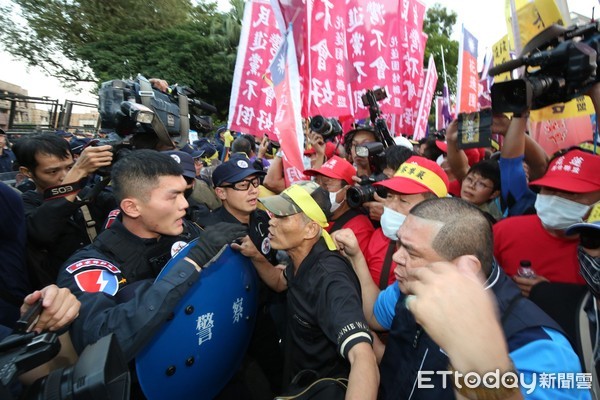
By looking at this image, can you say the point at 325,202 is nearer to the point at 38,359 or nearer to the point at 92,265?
the point at 92,265

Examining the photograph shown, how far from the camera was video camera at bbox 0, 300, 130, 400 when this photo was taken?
35.0 inches

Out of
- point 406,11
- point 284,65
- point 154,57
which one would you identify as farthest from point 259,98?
point 154,57

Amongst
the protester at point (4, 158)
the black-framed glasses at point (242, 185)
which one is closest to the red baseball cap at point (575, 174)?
the black-framed glasses at point (242, 185)

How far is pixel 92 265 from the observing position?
1.65 metres

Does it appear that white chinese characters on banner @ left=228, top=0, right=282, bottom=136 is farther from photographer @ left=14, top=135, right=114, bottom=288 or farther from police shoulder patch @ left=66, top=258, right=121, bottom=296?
police shoulder patch @ left=66, top=258, right=121, bottom=296

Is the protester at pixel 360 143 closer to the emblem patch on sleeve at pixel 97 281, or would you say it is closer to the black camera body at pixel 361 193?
the black camera body at pixel 361 193

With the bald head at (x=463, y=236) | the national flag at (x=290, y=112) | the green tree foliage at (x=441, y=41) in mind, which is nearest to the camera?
the bald head at (x=463, y=236)

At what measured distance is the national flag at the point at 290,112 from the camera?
304 cm

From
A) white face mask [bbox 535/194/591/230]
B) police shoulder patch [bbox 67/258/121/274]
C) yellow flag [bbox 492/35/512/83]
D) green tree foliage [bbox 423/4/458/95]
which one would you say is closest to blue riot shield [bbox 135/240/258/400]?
police shoulder patch [bbox 67/258/121/274]

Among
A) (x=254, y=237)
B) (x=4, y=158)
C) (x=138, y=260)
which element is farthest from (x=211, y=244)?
(x=4, y=158)

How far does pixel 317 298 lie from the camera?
71.2 inches

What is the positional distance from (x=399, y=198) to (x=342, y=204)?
654 mm

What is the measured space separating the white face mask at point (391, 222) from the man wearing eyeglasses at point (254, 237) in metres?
0.85

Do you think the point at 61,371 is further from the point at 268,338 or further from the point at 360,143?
the point at 360,143
